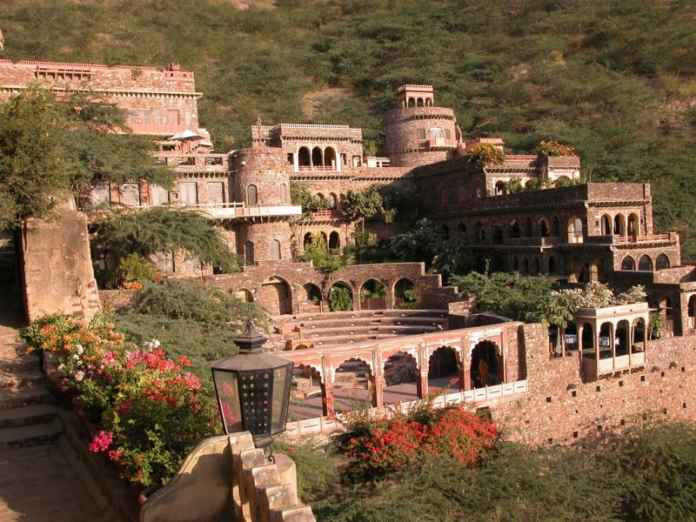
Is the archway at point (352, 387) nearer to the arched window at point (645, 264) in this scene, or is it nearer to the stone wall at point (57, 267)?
the stone wall at point (57, 267)

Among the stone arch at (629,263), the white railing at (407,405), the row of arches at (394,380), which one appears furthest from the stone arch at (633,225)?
the white railing at (407,405)

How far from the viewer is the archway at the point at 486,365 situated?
862 inches

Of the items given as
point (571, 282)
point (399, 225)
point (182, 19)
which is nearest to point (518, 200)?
point (571, 282)

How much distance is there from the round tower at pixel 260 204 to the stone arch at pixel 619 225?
49.4ft

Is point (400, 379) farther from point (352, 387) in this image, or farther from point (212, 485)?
point (212, 485)

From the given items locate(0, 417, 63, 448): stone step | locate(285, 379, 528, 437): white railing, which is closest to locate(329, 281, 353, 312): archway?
locate(285, 379, 528, 437): white railing

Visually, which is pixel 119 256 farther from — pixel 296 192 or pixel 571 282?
pixel 571 282

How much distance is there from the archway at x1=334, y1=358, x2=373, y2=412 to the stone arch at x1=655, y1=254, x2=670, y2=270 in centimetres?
1395

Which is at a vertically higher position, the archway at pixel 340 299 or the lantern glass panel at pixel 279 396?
the lantern glass panel at pixel 279 396

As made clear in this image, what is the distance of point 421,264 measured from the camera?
99.0 feet

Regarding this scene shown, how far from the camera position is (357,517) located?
13.1 meters

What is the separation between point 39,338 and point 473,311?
54.0ft

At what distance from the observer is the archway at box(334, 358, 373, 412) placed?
20234mm

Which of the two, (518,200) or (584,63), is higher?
(584,63)
